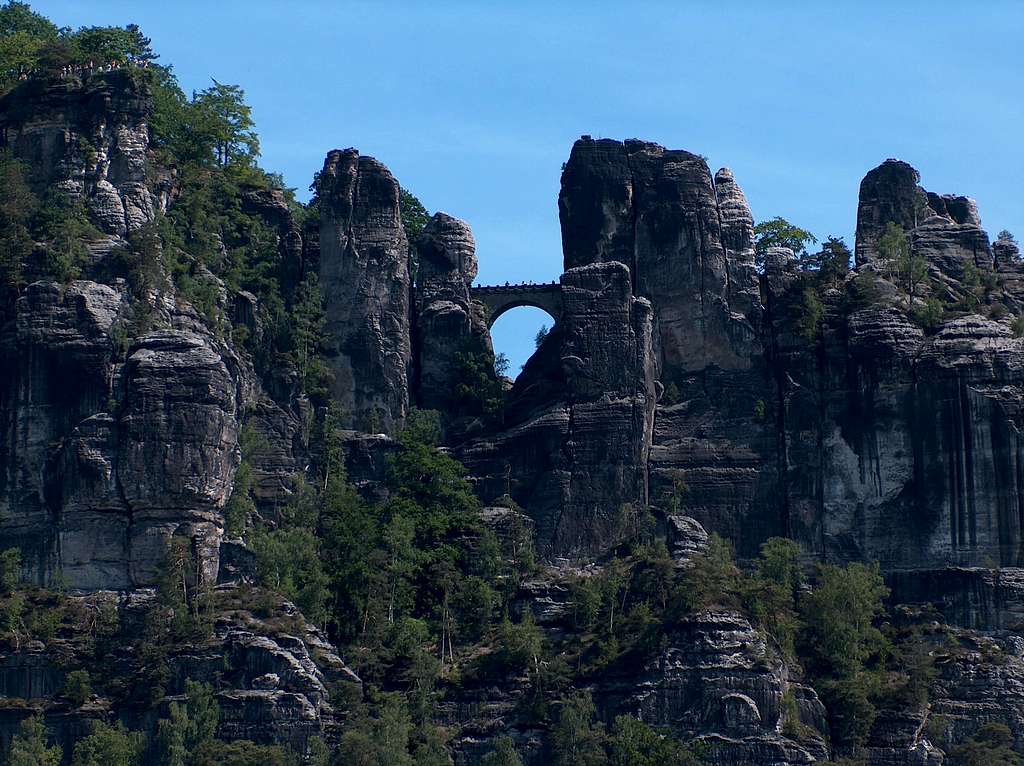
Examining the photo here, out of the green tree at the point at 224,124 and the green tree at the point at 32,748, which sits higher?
the green tree at the point at 224,124

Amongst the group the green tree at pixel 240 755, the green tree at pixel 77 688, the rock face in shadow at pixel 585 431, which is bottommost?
the green tree at pixel 240 755

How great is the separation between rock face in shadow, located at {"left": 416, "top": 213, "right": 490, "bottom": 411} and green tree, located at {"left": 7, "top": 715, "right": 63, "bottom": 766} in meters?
23.5

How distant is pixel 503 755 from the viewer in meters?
109

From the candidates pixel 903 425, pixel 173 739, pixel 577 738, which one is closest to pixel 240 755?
pixel 173 739

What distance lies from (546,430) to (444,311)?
787 cm

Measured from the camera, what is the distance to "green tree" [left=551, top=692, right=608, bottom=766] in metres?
109

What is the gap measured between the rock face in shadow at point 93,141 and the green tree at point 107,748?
21867 millimetres

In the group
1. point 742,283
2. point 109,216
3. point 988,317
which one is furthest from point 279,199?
point 988,317

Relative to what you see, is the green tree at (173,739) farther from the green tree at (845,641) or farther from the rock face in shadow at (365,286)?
the green tree at (845,641)

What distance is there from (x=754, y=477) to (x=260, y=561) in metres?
18.9

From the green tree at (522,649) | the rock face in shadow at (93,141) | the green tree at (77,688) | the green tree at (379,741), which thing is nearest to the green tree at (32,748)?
the green tree at (77,688)

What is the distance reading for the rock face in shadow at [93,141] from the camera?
123250mm

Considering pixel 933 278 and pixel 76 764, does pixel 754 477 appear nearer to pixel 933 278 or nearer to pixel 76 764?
pixel 933 278

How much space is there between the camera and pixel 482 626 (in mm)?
116750
